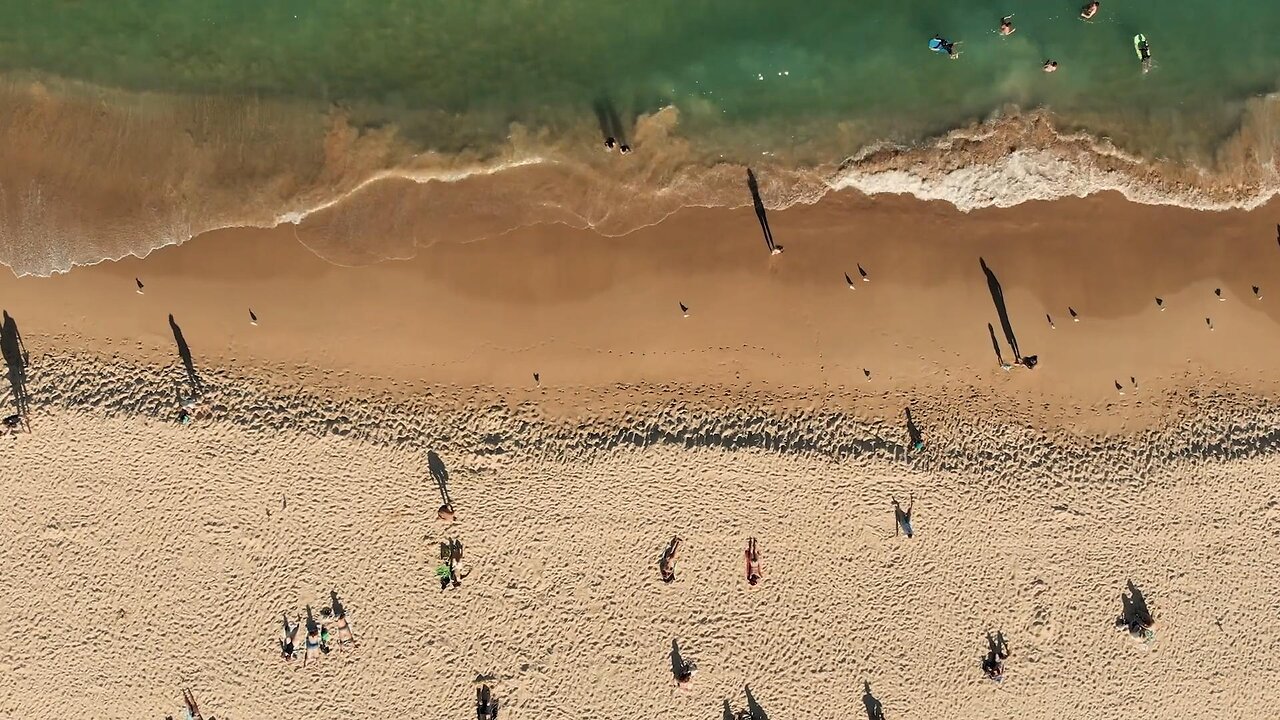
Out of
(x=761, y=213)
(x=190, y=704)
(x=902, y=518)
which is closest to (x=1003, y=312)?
(x=902, y=518)

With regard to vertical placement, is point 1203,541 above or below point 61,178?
below

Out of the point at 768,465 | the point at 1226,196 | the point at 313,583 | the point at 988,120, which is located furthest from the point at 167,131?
the point at 1226,196

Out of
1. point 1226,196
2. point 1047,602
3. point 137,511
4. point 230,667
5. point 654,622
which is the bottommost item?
point 1047,602

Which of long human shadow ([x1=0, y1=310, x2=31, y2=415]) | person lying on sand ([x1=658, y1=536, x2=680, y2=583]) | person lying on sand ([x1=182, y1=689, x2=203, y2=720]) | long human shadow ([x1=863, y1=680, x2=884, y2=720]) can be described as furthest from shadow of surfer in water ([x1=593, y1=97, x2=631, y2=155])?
person lying on sand ([x1=182, y1=689, x2=203, y2=720])

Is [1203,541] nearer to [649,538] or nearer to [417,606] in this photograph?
[649,538]

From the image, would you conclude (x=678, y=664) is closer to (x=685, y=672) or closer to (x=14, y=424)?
(x=685, y=672)
